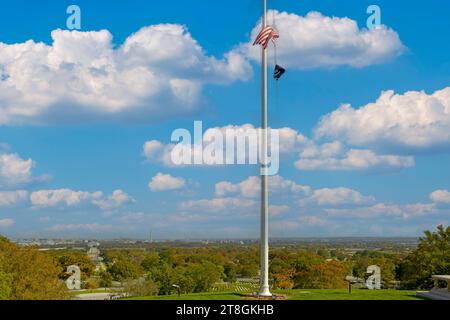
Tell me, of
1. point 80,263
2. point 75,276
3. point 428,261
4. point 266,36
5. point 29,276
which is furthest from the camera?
point 80,263

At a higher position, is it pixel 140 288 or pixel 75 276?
pixel 75 276

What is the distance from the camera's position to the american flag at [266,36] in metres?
22.4

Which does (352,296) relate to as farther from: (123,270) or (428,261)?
(123,270)

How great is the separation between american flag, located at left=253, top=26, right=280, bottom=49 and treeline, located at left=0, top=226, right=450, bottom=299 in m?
18.8

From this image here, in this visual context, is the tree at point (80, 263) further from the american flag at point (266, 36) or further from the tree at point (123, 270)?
the american flag at point (266, 36)

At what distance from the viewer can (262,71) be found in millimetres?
23031

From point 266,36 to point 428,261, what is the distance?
24.2 metres

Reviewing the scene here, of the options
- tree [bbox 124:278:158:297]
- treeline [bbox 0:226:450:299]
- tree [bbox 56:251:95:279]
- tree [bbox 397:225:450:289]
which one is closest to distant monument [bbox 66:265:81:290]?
treeline [bbox 0:226:450:299]

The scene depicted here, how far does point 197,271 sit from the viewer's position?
192ft

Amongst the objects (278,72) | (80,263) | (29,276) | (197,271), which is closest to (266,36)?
(278,72)
